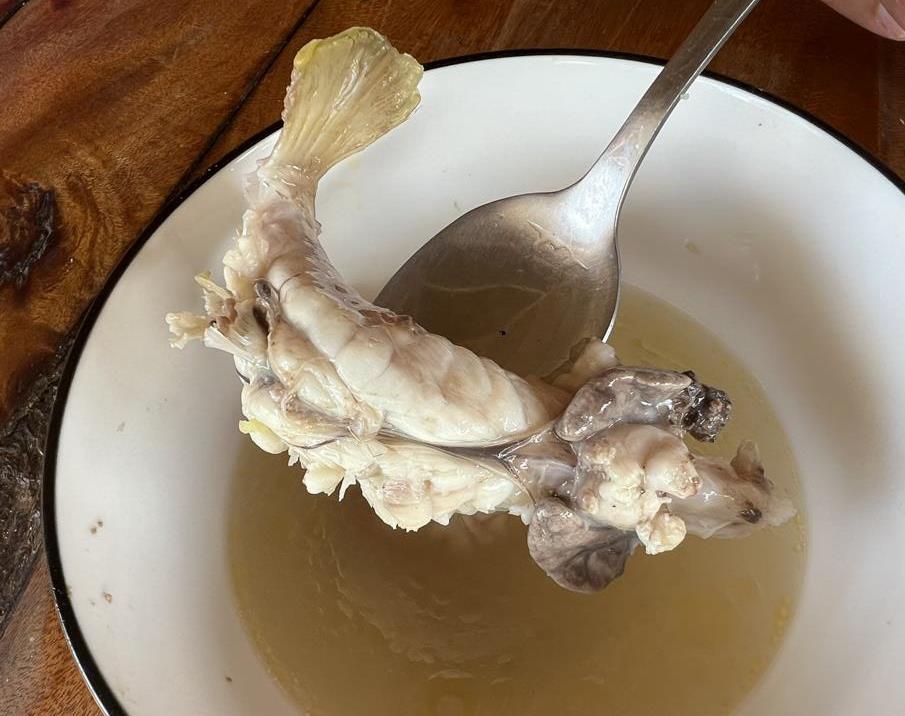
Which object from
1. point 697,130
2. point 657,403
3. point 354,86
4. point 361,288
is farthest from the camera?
point 361,288

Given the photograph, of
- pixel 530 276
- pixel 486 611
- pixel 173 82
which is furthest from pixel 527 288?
pixel 173 82

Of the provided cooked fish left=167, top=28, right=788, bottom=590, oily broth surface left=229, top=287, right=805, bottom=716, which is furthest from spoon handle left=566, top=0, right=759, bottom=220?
oily broth surface left=229, top=287, right=805, bottom=716

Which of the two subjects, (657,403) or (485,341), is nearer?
(657,403)

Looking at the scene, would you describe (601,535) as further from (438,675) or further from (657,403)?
(438,675)

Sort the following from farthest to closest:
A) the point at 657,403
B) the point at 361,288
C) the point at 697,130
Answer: the point at 361,288
the point at 697,130
the point at 657,403

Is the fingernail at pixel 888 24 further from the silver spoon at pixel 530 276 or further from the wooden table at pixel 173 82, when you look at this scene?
the silver spoon at pixel 530 276

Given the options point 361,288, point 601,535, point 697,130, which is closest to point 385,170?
point 361,288
